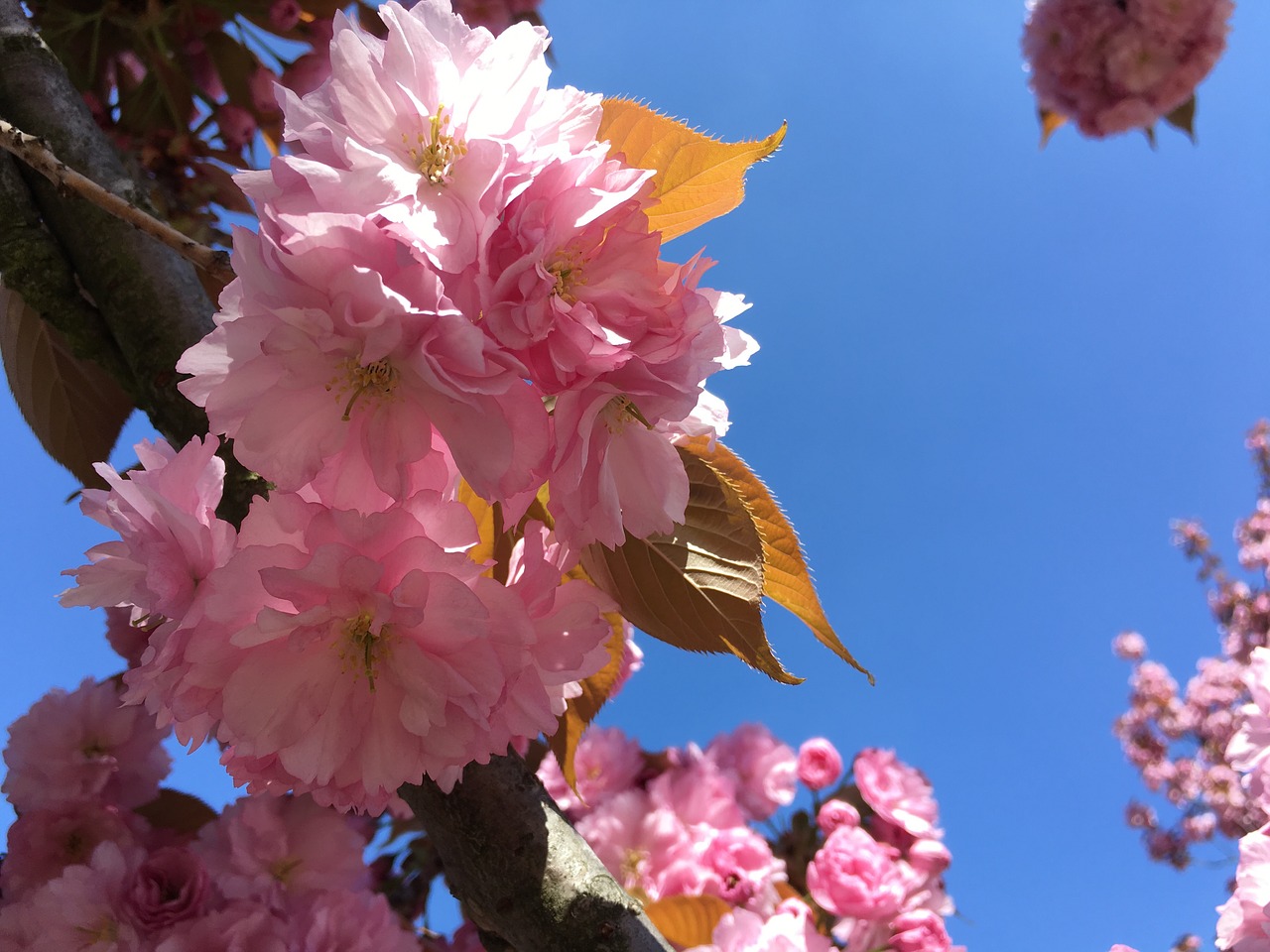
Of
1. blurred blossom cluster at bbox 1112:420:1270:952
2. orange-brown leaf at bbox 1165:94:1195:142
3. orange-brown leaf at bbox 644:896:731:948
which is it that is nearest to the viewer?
orange-brown leaf at bbox 644:896:731:948

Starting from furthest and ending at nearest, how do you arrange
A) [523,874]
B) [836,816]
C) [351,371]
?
[836,816], [523,874], [351,371]

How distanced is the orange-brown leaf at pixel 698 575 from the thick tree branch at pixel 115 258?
43 centimetres

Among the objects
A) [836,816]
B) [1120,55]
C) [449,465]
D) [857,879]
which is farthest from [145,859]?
[1120,55]

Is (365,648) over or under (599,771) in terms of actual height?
under

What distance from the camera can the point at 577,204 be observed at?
46 centimetres

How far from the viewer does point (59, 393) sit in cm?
96

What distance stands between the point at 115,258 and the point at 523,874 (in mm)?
707

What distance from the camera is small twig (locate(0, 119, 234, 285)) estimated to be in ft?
1.57

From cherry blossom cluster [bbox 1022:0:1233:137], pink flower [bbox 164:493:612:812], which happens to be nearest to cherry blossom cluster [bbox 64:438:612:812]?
pink flower [bbox 164:493:612:812]

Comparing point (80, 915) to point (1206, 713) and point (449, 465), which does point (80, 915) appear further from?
point (1206, 713)

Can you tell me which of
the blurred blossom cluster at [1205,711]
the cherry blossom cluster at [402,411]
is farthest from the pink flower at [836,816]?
the blurred blossom cluster at [1205,711]

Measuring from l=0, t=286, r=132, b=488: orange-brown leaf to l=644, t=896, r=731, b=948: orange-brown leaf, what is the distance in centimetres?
94

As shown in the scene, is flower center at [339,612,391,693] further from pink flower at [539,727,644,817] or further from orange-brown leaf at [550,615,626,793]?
pink flower at [539,727,644,817]

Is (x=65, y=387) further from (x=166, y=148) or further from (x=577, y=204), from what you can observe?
(x=577, y=204)
